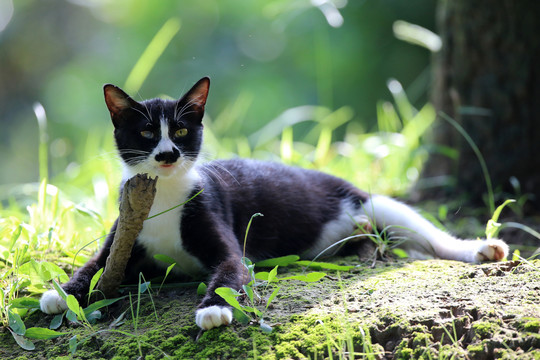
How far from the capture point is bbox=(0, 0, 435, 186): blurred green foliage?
8188 millimetres

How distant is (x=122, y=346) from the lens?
181 cm

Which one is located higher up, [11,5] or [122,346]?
[11,5]

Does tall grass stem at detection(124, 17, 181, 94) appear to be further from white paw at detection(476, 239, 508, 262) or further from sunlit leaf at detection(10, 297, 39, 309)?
white paw at detection(476, 239, 508, 262)

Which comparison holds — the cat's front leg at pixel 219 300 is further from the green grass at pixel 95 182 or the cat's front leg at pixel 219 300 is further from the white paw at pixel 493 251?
the white paw at pixel 493 251

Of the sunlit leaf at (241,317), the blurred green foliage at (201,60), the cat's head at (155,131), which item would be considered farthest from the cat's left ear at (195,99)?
the blurred green foliage at (201,60)

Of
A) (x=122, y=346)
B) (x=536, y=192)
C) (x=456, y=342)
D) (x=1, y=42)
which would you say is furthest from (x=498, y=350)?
(x=1, y=42)

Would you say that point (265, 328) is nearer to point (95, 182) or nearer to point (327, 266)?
point (327, 266)

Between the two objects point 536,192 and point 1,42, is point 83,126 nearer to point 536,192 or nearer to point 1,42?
point 1,42

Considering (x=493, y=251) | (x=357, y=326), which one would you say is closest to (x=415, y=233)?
(x=493, y=251)

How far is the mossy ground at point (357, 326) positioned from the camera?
165 cm

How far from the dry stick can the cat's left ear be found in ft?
1.67

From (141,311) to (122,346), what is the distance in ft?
0.76

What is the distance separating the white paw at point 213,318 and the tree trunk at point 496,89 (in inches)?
97.1

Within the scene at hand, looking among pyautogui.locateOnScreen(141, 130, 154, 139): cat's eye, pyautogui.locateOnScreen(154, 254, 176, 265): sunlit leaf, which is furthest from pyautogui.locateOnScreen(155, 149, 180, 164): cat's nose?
pyautogui.locateOnScreen(154, 254, 176, 265): sunlit leaf
